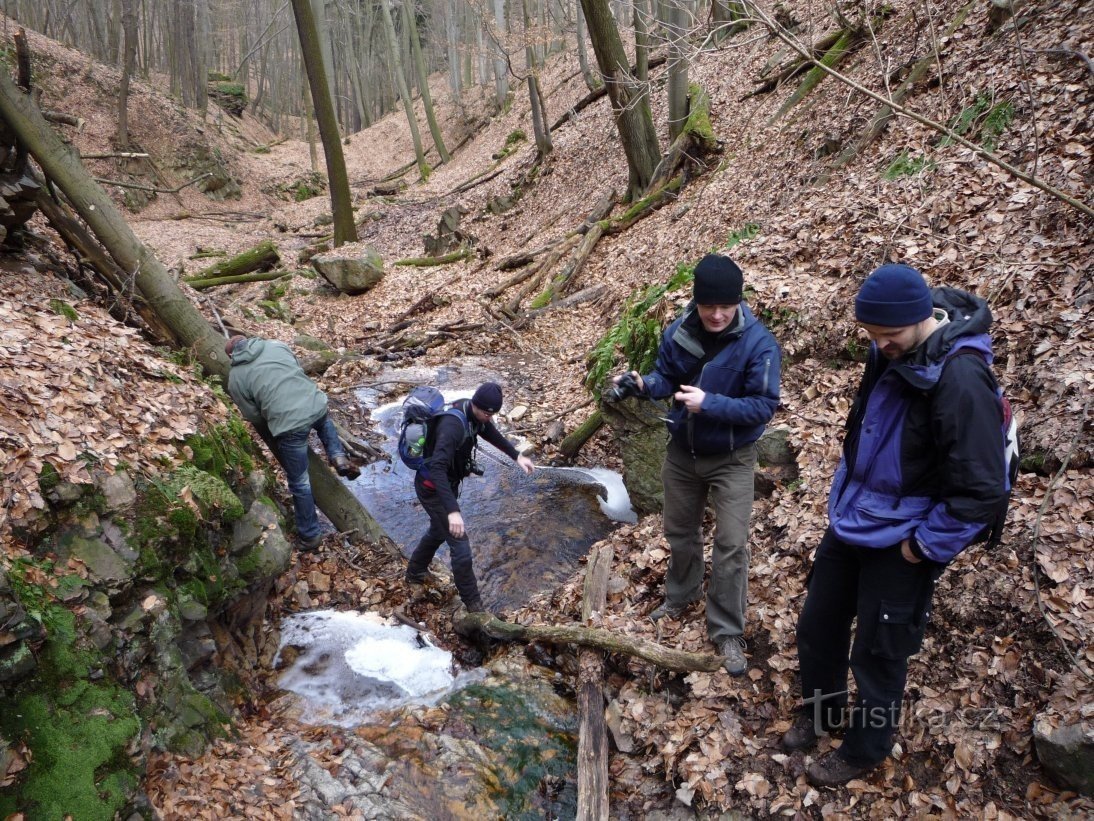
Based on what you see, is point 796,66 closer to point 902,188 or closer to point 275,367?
point 902,188

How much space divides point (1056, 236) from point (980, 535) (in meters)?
4.02

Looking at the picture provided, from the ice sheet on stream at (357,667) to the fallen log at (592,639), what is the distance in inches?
13.0

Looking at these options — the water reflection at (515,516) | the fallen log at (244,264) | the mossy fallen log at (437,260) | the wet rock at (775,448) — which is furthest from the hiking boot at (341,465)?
the mossy fallen log at (437,260)

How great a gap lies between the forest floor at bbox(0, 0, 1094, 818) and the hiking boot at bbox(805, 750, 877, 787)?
8 cm

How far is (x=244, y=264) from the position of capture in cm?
1538

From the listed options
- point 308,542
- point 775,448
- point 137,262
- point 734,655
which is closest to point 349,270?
point 137,262

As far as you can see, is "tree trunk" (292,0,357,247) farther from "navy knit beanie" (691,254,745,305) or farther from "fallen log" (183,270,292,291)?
"navy knit beanie" (691,254,745,305)

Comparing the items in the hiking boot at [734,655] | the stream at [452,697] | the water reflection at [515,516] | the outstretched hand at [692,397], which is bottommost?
the water reflection at [515,516]

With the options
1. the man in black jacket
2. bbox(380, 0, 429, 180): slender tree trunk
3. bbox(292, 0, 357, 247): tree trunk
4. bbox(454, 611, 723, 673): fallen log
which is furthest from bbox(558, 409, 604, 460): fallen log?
bbox(380, 0, 429, 180): slender tree trunk

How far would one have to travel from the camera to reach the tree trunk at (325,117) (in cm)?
1359

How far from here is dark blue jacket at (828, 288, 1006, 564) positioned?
2.46 metres

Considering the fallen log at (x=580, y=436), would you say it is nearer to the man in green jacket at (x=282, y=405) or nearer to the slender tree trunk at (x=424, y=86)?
the man in green jacket at (x=282, y=405)

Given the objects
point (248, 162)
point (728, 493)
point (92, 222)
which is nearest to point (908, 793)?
point (728, 493)

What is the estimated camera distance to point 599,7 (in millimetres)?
11172
